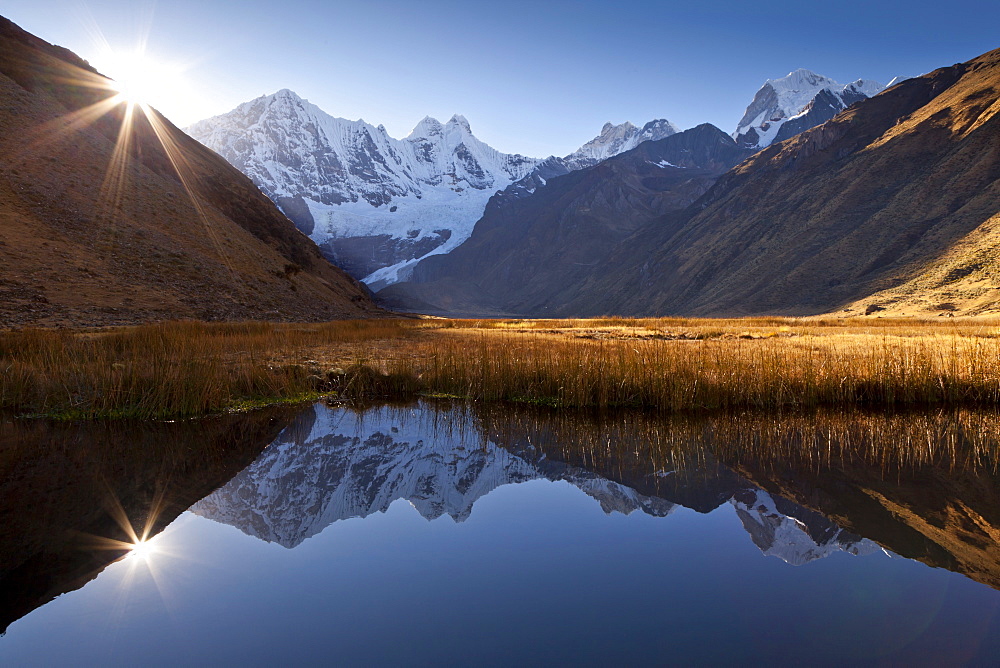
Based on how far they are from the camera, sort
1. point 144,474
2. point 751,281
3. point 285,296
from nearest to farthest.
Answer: point 144,474, point 285,296, point 751,281

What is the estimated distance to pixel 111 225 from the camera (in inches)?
1656

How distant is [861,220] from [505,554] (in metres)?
106

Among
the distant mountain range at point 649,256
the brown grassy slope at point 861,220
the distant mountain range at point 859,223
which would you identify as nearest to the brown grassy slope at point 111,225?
the distant mountain range at point 649,256

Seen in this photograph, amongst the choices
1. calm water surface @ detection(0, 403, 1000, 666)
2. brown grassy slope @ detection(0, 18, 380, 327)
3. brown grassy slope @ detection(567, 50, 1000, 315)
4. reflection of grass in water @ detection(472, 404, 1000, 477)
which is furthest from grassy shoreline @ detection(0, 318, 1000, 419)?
brown grassy slope @ detection(567, 50, 1000, 315)

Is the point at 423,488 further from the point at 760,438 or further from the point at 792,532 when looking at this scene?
the point at 760,438

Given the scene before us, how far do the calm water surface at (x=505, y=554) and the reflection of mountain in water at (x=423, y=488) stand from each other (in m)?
0.04

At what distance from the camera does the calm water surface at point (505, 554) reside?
3738mm

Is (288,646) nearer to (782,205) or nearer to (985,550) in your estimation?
(985,550)

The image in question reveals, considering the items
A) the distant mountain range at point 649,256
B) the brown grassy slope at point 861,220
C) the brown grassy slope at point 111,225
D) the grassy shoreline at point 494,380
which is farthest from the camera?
the brown grassy slope at point 861,220

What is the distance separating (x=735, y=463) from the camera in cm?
773

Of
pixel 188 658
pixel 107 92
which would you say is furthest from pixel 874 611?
pixel 107 92

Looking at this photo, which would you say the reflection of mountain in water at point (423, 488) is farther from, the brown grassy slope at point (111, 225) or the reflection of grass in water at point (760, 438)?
the brown grassy slope at point (111, 225)

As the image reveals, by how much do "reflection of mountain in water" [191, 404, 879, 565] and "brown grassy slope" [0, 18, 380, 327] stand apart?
27.6 meters

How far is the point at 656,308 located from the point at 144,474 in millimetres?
117694
